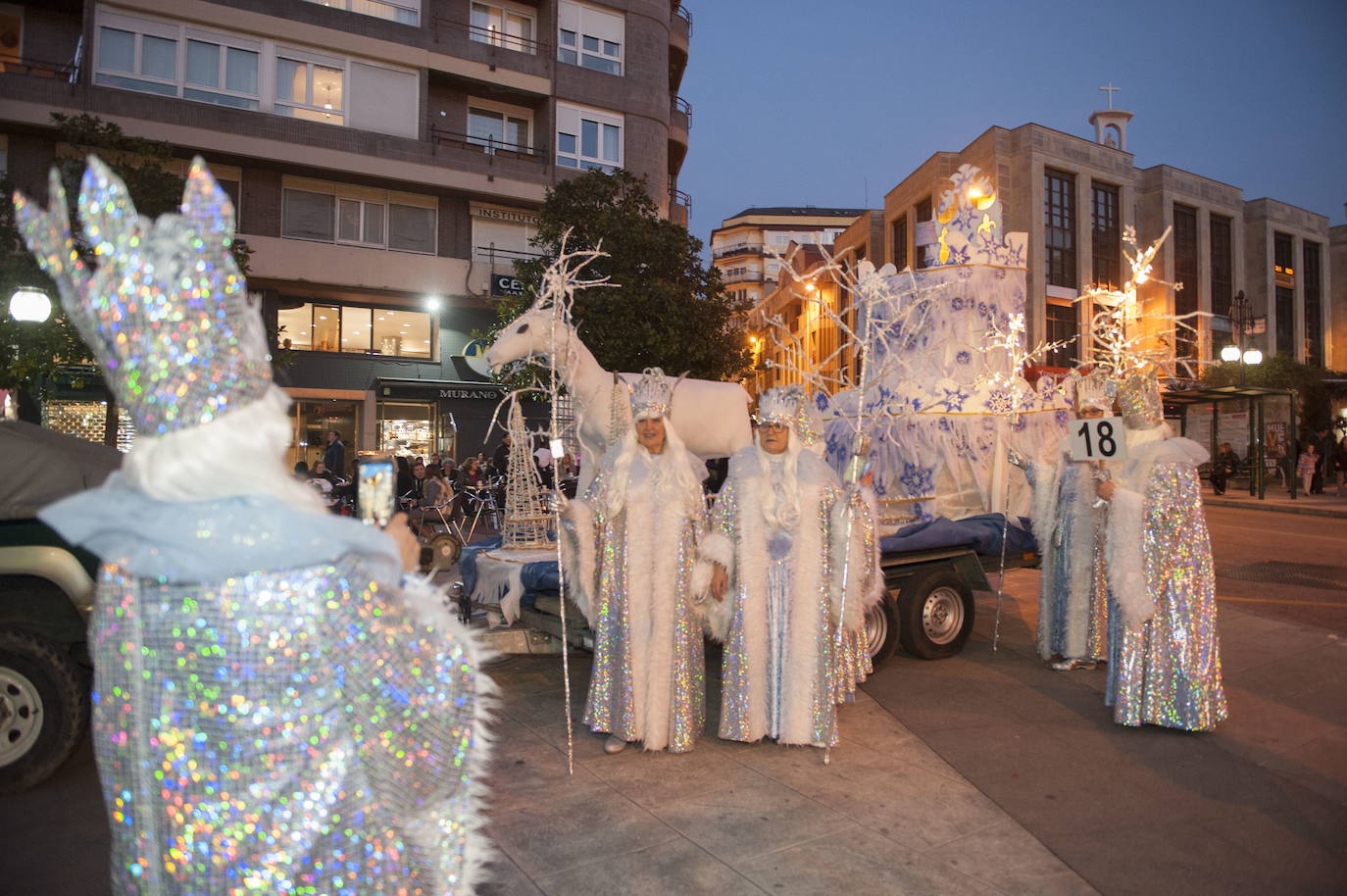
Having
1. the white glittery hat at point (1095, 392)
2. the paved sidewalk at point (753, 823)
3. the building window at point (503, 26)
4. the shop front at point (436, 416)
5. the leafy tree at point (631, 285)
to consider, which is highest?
the building window at point (503, 26)

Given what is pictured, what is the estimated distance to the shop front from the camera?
885 inches

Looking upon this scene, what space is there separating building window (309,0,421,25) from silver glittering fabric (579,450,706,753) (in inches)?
852

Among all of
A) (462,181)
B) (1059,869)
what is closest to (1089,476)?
(1059,869)

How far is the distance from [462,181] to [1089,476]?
1951cm

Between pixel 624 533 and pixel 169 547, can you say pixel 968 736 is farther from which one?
pixel 169 547

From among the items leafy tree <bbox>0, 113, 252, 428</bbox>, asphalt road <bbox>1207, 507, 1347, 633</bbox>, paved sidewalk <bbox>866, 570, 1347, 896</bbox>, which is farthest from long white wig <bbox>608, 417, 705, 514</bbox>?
leafy tree <bbox>0, 113, 252, 428</bbox>

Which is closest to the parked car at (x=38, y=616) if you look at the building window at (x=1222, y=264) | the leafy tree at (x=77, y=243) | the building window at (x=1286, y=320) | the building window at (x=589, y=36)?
the leafy tree at (x=77, y=243)

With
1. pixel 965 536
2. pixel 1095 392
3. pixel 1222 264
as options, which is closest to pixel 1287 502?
pixel 1095 392

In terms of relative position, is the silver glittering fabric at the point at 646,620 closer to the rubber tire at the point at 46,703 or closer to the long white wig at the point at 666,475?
the long white wig at the point at 666,475

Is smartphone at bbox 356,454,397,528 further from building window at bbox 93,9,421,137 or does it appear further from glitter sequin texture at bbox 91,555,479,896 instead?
building window at bbox 93,9,421,137

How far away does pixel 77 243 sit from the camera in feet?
44.8

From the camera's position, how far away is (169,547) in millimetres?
1624

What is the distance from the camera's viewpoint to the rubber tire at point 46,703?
422 cm

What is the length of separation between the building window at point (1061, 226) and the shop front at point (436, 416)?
2267 cm
